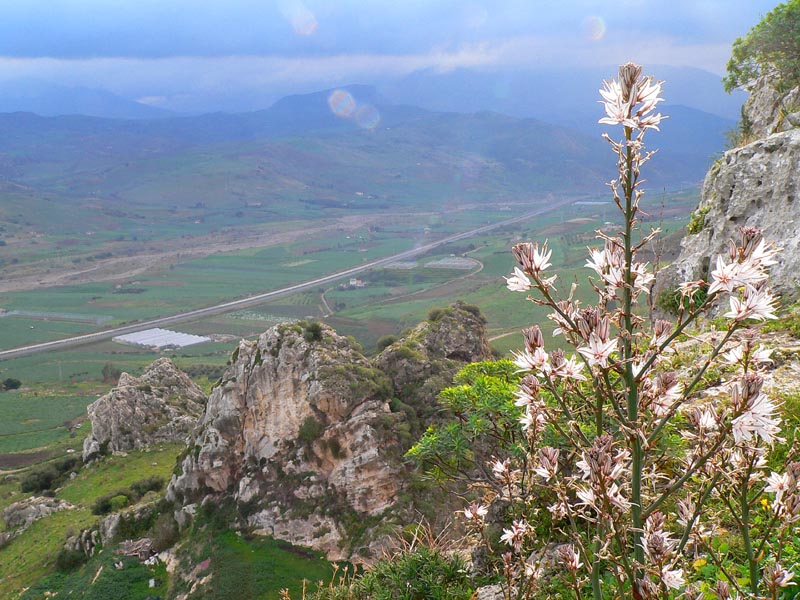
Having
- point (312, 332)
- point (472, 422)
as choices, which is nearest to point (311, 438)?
point (312, 332)

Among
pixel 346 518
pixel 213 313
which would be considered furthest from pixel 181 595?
pixel 213 313

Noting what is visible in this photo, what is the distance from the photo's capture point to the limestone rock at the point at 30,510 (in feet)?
144

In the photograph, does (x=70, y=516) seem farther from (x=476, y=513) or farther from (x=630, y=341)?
(x=630, y=341)

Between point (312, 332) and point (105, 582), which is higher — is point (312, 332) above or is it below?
above

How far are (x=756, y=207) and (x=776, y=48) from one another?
1210 cm

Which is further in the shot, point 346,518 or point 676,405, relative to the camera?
point 346,518

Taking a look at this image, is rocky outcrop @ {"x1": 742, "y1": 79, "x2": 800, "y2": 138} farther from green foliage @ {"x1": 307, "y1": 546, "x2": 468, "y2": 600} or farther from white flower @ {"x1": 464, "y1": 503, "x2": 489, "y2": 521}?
white flower @ {"x1": 464, "y1": 503, "x2": 489, "y2": 521}

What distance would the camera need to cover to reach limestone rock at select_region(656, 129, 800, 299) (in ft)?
52.6

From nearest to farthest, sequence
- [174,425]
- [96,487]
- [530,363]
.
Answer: [530,363] < [96,487] < [174,425]

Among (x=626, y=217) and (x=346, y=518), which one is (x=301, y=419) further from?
(x=626, y=217)

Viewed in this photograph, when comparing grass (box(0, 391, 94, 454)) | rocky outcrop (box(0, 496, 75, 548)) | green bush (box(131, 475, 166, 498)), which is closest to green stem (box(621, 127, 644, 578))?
green bush (box(131, 475, 166, 498))

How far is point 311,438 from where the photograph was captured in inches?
1194

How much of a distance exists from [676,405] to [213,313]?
6133 inches

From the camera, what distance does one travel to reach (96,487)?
48312 mm
